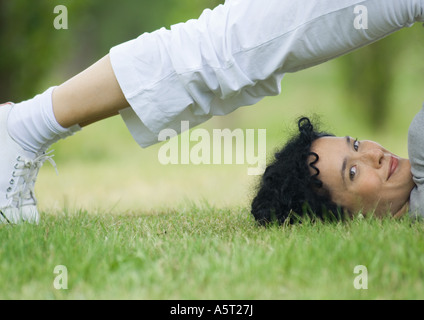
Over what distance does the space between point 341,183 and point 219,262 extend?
775mm

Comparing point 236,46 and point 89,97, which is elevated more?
point 236,46

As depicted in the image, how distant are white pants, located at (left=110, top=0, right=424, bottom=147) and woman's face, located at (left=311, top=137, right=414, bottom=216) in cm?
→ 39

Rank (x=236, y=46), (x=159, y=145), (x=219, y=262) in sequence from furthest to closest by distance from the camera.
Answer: (x=159, y=145) → (x=236, y=46) → (x=219, y=262)

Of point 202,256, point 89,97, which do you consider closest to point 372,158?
point 202,256

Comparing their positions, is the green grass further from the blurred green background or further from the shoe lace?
the blurred green background

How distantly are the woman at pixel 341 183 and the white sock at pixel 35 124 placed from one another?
81 centimetres

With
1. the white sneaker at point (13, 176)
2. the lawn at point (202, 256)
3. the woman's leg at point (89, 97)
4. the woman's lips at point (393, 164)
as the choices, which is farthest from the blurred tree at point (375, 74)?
the white sneaker at point (13, 176)

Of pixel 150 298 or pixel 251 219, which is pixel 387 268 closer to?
pixel 150 298

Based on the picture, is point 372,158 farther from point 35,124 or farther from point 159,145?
point 159,145

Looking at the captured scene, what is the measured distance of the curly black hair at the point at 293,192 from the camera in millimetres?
2037

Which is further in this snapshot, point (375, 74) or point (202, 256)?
point (375, 74)

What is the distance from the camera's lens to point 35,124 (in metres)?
1.96

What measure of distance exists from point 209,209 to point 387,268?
1.19m

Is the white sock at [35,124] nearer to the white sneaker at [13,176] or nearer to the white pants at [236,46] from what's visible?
the white sneaker at [13,176]
